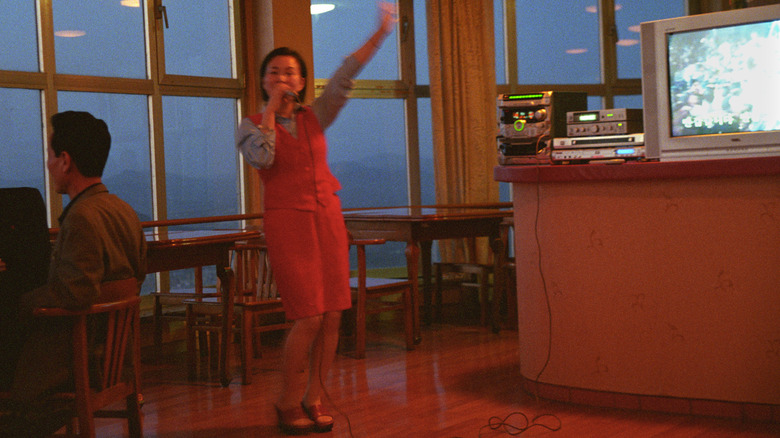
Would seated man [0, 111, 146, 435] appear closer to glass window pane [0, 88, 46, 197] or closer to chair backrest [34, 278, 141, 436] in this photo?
chair backrest [34, 278, 141, 436]

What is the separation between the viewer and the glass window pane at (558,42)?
609 cm

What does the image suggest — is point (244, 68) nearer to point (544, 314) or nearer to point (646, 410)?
point (544, 314)

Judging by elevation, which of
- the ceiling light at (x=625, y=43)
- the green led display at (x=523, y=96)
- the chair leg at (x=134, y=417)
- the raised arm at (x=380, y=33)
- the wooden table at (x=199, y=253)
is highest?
the ceiling light at (x=625, y=43)

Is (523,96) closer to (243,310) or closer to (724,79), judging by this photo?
(724,79)

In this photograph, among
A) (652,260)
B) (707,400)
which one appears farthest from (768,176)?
(707,400)

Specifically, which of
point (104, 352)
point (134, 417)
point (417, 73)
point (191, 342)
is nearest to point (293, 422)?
point (134, 417)

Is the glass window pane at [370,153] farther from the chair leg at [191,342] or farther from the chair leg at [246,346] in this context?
the chair leg at [246,346]

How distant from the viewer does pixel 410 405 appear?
10.4ft

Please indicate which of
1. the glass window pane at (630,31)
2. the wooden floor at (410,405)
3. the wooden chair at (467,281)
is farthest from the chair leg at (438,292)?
the glass window pane at (630,31)

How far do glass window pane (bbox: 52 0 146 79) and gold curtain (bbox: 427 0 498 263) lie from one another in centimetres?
197

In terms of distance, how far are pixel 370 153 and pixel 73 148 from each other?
3.57 meters

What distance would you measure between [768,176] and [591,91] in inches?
144

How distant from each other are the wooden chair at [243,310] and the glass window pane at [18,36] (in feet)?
5.07

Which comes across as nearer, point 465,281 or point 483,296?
point 483,296
